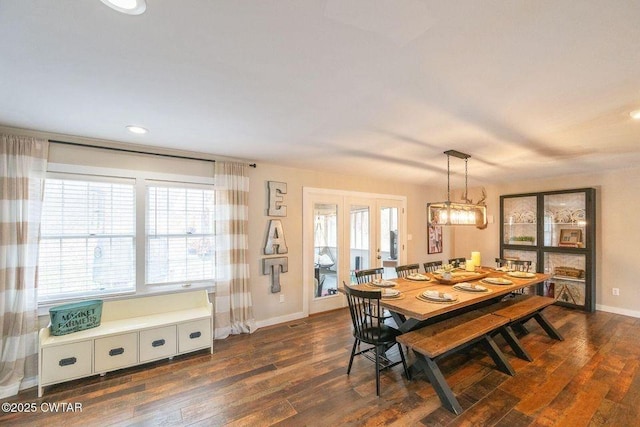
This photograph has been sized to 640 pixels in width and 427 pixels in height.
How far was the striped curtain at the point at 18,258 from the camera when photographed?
238 cm

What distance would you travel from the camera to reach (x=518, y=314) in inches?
114

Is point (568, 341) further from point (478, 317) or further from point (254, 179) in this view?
point (254, 179)

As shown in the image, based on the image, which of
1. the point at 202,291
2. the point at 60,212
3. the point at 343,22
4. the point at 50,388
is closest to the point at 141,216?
the point at 60,212

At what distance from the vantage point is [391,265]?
5324 mm

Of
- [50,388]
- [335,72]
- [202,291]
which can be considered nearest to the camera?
[335,72]

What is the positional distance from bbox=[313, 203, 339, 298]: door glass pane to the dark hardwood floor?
135 cm

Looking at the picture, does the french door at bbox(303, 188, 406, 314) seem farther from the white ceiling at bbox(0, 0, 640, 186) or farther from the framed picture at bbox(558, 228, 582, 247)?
the framed picture at bbox(558, 228, 582, 247)

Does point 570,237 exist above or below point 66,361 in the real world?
above

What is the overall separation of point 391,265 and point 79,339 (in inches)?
184

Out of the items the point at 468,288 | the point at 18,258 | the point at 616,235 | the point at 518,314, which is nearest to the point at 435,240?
the point at 616,235

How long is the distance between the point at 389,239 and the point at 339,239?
1.26 metres

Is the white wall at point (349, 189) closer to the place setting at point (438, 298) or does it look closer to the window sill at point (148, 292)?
the window sill at point (148, 292)

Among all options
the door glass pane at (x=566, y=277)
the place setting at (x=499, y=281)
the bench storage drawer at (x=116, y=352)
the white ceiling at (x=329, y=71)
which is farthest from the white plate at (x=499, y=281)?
the bench storage drawer at (x=116, y=352)

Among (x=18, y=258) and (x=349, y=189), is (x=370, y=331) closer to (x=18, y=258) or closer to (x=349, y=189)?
(x=349, y=189)
